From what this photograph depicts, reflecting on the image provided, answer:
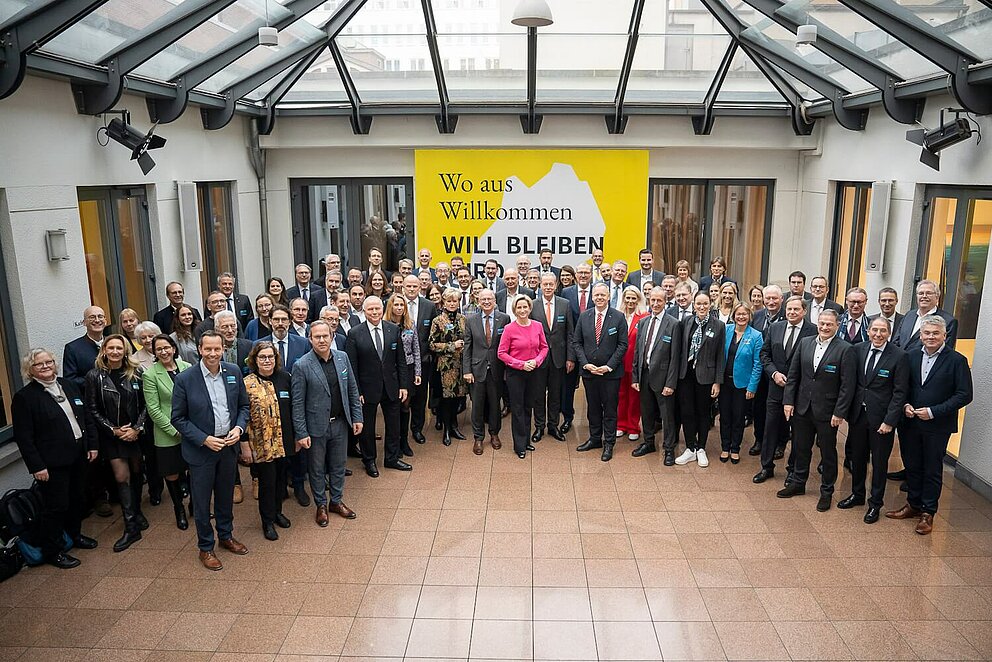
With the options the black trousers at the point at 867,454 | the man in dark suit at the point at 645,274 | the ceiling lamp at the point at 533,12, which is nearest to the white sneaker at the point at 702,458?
the black trousers at the point at 867,454

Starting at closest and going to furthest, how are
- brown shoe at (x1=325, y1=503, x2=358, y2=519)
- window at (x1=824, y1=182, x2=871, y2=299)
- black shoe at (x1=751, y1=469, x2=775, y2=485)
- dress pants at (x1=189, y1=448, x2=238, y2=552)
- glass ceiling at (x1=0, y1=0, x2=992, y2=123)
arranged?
1. dress pants at (x1=189, y1=448, x2=238, y2=552)
2. brown shoe at (x1=325, y1=503, x2=358, y2=519)
3. glass ceiling at (x1=0, y1=0, x2=992, y2=123)
4. black shoe at (x1=751, y1=469, x2=775, y2=485)
5. window at (x1=824, y1=182, x2=871, y2=299)

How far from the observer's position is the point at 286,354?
599 cm

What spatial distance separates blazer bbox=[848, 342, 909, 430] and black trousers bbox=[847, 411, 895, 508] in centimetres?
9

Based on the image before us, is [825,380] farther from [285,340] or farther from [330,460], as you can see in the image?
[285,340]

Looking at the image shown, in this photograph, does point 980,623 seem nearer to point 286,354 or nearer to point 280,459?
point 280,459

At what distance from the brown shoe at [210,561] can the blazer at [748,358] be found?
449cm

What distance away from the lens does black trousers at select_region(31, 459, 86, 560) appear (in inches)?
198

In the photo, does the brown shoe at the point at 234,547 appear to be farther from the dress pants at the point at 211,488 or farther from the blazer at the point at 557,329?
the blazer at the point at 557,329

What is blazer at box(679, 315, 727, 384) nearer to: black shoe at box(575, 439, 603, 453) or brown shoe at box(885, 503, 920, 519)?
black shoe at box(575, 439, 603, 453)

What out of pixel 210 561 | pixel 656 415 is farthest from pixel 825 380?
pixel 210 561

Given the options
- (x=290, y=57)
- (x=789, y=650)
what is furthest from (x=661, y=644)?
(x=290, y=57)

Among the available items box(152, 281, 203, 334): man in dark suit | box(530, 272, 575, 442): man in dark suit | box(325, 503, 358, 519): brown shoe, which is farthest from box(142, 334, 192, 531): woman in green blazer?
box(530, 272, 575, 442): man in dark suit

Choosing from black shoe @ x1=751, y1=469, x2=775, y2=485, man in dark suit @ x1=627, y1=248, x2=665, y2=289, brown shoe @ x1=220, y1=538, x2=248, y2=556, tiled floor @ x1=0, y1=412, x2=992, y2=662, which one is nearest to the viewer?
tiled floor @ x1=0, y1=412, x2=992, y2=662

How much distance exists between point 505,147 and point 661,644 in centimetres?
770
